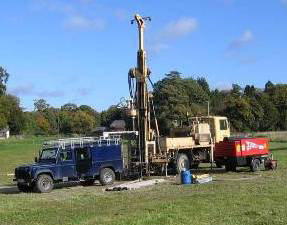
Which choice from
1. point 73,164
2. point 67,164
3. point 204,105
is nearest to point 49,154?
point 67,164

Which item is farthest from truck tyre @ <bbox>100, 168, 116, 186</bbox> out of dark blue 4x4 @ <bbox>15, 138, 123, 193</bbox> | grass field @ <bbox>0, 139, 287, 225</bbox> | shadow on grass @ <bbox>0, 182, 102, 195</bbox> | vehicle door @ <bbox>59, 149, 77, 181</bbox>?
grass field @ <bbox>0, 139, 287, 225</bbox>

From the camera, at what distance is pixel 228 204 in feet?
54.4

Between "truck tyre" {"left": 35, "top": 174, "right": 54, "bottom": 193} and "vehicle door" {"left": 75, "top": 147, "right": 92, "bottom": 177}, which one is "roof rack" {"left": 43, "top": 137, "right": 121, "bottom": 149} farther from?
"truck tyre" {"left": 35, "top": 174, "right": 54, "bottom": 193}

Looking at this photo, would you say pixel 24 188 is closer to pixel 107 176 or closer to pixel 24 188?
pixel 24 188

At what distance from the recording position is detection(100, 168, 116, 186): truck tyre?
88.5 ft

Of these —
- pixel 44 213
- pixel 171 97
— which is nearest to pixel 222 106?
pixel 171 97

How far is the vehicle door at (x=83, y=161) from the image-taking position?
26.5 metres

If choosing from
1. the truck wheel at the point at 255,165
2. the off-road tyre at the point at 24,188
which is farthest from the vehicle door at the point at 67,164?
the truck wheel at the point at 255,165

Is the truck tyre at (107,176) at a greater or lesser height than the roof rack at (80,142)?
lesser

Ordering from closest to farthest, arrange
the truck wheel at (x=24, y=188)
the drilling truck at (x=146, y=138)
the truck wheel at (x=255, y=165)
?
the truck wheel at (x=24, y=188)
the drilling truck at (x=146, y=138)
the truck wheel at (x=255, y=165)

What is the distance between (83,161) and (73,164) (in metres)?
0.56

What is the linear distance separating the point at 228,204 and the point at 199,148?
54.9ft

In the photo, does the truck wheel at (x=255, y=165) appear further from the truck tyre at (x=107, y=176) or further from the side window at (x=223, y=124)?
the truck tyre at (x=107, y=176)

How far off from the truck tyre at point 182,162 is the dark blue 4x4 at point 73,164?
403cm
